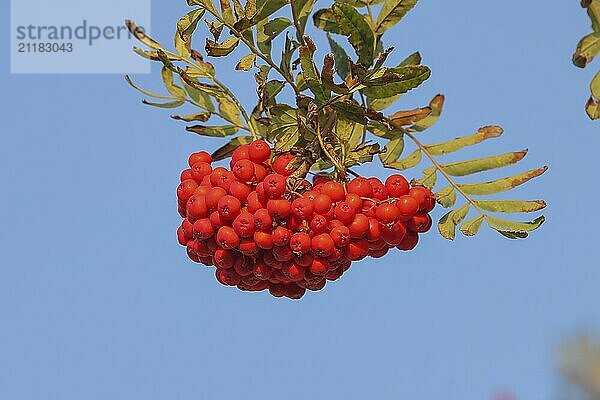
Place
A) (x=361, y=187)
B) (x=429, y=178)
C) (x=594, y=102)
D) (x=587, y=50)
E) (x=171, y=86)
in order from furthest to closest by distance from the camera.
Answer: (x=171, y=86) < (x=429, y=178) < (x=361, y=187) < (x=594, y=102) < (x=587, y=50)

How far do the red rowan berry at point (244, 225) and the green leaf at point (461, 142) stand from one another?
17.6 inches

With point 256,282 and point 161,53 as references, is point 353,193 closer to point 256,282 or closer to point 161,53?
point 256,282

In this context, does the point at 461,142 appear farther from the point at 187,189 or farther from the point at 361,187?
the point at 187,189

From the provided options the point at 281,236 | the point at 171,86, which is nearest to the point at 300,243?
the point at 281,236

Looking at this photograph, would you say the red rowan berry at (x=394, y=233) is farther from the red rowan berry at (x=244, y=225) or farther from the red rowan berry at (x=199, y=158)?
Answer: the red rowan berry at (x=199, y=158)

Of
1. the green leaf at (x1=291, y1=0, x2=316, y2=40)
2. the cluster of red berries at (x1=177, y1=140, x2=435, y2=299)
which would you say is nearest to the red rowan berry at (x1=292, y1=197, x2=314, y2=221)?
the cluster of red berries at (x1=177, y1=140, x2=435, y2=299)

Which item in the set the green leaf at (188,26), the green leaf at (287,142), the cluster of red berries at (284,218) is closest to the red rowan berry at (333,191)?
the cluster of red berries at (284,218)

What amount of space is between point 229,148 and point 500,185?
0.57 meters

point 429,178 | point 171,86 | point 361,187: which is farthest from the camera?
point 171,86

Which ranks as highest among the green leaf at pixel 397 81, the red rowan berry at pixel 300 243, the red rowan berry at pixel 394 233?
the green leaf at pixel 397 81

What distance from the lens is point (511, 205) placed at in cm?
A: 218

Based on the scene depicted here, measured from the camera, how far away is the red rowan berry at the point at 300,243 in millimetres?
2084

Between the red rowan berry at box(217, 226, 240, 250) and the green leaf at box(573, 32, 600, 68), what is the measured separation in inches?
28.7

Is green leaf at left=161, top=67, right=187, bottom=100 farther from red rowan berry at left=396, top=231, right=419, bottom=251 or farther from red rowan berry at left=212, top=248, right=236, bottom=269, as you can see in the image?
red rowan berry at left=396, top=231, right=419, bottom=251
